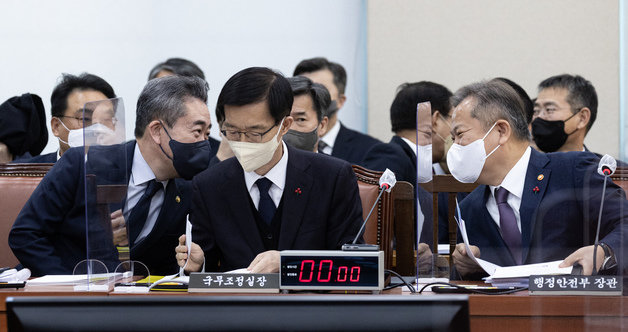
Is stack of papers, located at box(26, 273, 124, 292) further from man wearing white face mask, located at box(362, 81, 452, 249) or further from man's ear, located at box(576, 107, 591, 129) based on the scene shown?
man's ear, located at box(576, 107, 591, 129)

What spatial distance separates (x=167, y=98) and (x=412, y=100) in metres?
1.49

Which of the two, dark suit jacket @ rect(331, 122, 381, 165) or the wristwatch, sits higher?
dark suit jacket @ rect(331, 122, 381, 165)

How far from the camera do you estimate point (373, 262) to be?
172cm

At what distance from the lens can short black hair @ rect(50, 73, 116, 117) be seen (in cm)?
337

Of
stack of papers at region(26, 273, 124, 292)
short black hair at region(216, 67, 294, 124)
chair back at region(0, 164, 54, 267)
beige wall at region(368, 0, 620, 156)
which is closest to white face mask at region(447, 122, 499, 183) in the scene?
short black hair at region(216, 67, 294, 124)

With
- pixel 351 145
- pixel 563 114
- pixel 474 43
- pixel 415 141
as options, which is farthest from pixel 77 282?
pixel 474 43

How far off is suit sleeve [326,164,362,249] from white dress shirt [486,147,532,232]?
1.38ft

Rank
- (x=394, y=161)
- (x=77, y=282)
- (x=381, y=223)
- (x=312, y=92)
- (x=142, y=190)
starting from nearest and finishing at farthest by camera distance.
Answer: (x=77, y=282) < (x=142, y=190) < (x=381, y=223) < (x=394, y=161) < (x=312, y=92)

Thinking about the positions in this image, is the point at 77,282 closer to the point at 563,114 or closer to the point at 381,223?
the point at 381,223

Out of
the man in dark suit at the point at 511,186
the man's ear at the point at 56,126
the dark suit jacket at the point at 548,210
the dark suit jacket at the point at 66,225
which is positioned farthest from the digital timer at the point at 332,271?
the man's ear at the point at 56,126

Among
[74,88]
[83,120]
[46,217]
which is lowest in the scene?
[46,217]

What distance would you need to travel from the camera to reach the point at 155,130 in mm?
2461

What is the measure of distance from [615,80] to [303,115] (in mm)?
1879

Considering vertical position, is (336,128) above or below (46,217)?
above
